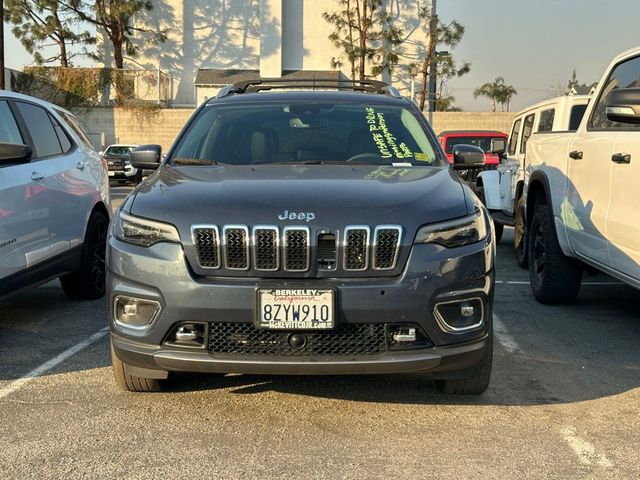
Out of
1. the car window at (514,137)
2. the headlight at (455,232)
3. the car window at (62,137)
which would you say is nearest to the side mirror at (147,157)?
the car window at (62,137)

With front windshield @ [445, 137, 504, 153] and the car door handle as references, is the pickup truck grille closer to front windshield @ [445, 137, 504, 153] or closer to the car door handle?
the car door handle

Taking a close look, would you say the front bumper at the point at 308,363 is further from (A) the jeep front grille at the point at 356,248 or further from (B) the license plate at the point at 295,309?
(A) the jeep front grille at the point at 356,248

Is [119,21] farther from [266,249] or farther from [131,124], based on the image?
[266,249]

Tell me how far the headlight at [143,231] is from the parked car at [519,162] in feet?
16.8

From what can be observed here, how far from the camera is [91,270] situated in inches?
254

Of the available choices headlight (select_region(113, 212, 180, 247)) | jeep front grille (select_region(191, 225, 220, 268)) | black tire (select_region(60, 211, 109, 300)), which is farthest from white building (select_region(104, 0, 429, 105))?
jeep front grille (select_region(191, 225, 220, 268))

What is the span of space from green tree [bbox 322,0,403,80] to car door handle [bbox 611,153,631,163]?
127ft

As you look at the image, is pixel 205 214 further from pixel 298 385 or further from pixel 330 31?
pixel 330 31

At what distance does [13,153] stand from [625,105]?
3.90 m

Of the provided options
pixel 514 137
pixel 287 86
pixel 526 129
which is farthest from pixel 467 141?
pixel 287 86

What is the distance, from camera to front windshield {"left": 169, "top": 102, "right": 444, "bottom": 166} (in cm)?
462

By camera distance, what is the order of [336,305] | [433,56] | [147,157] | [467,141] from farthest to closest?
[433,56], [467,141], [147,157], [336,305]

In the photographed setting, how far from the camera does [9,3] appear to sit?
131ft

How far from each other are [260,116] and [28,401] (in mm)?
2337
